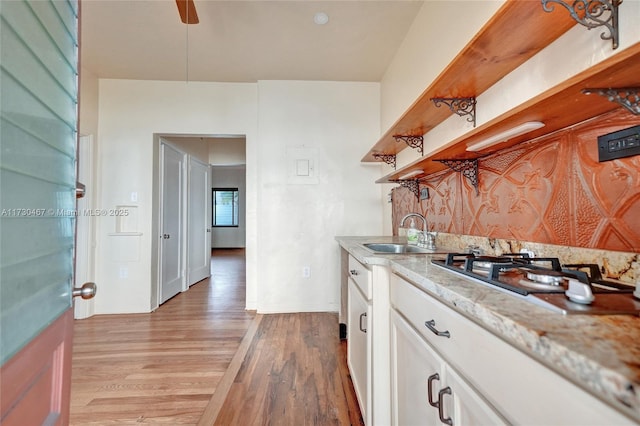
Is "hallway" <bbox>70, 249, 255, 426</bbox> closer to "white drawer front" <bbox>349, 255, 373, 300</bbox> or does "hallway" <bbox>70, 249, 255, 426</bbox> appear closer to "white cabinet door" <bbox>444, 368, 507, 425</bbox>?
"white drawer front" <bbox>349, 255, 373, 300</bbox>

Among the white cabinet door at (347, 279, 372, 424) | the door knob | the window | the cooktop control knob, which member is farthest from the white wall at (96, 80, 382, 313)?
the window

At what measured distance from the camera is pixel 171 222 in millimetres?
3711

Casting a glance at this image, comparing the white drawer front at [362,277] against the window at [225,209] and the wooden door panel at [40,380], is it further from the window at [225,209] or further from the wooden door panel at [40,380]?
the window at [225,209]

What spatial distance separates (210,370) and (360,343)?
1.16m

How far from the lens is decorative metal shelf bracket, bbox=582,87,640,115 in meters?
0.67

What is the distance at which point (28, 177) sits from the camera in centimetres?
57

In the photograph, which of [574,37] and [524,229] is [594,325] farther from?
[574,37]

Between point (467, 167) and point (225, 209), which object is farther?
point (225, 209)

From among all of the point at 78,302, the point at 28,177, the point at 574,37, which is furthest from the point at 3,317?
the point at 78,302

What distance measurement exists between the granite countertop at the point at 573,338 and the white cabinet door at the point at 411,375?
0.79 feet

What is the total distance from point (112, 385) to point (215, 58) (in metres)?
2.85

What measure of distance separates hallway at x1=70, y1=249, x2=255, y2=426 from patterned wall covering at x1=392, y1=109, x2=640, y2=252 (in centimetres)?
188

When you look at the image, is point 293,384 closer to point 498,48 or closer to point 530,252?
point 530,252

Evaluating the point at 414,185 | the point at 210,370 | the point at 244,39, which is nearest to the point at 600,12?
the point at 414,185
